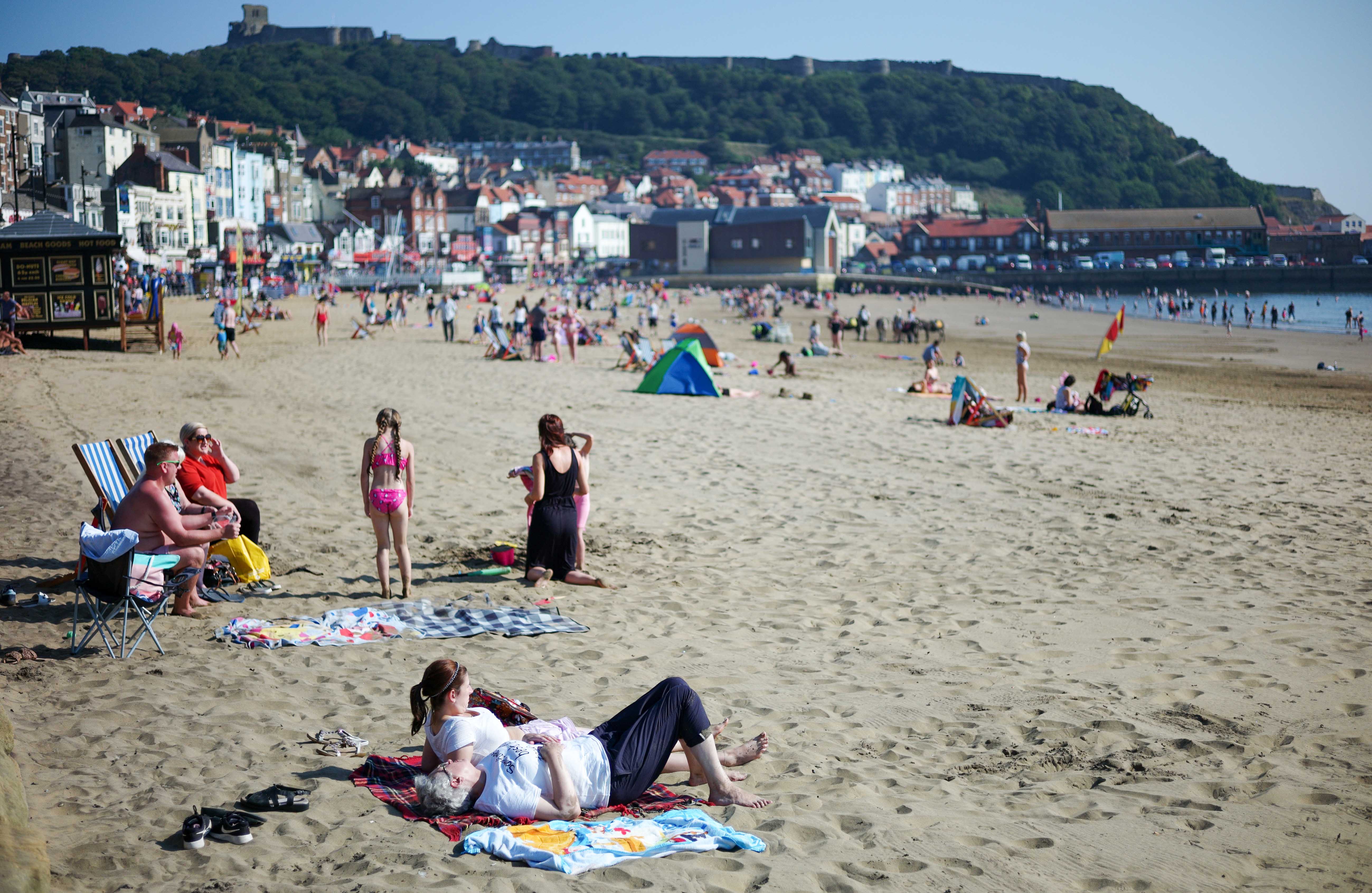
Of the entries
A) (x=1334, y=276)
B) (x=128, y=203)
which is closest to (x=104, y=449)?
(x=128, y=203)

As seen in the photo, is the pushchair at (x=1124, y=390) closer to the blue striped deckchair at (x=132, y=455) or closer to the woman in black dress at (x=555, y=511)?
the woman in black dress at (x=555, y=511)

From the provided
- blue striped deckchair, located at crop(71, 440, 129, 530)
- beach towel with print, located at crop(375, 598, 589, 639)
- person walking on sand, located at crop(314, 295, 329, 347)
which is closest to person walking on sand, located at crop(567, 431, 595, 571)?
beach towel with print, located at crop(375, 598, 589, 639)

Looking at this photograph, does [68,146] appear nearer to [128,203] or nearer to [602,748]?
[128,203]

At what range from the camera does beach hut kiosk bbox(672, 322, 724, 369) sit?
21.2 meters

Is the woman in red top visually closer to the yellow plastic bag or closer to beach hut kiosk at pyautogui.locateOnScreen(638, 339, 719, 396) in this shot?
the yellow plastic bag

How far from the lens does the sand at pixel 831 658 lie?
363cm

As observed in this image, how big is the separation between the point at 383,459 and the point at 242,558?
112 centimetres

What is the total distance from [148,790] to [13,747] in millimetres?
505

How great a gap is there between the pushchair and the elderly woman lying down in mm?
13140

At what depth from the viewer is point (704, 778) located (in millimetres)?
4137

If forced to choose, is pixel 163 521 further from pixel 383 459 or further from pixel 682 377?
pixel 682 377

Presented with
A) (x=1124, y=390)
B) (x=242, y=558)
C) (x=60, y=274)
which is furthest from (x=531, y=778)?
(x=60, y=274)

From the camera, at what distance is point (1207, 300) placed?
8100cm

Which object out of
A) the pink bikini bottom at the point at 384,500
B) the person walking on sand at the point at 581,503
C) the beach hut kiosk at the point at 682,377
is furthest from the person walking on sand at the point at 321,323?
the pink bikini bottom at the point at 384,500
